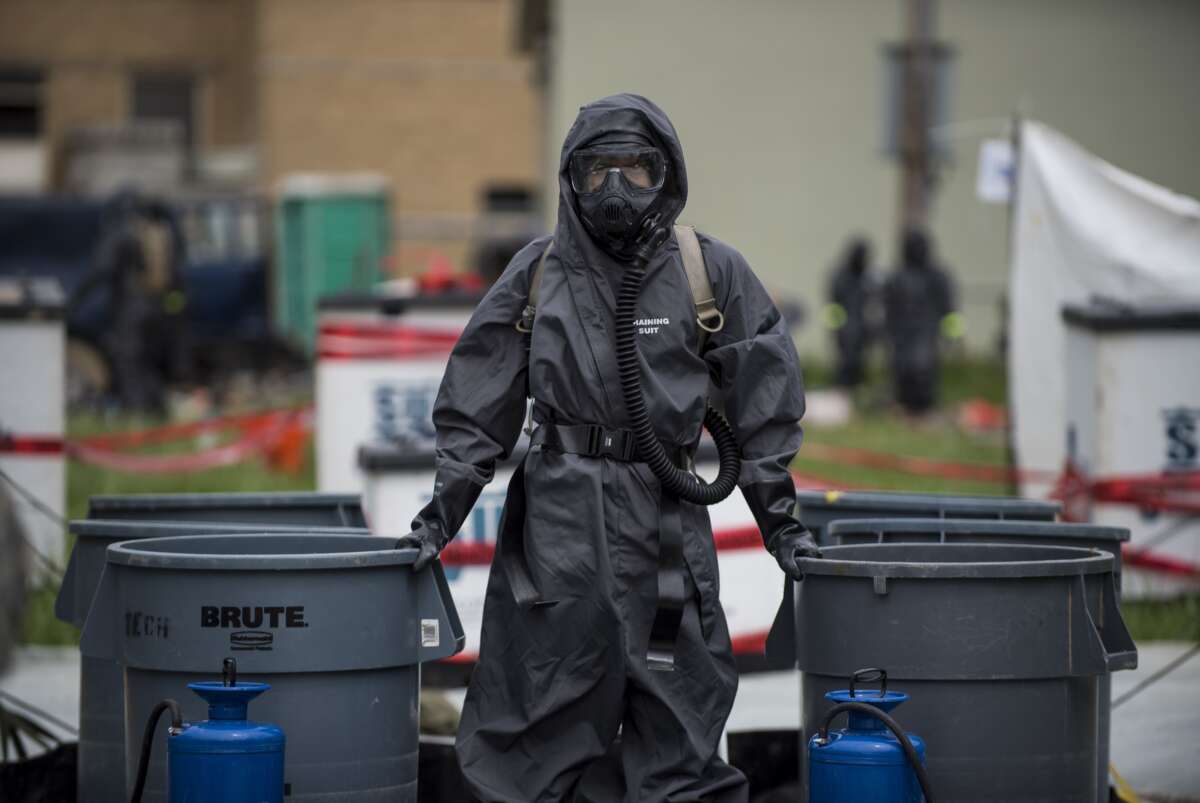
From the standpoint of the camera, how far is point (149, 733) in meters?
4.73

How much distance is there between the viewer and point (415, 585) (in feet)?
16.4

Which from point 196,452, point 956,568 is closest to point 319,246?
point 196,452

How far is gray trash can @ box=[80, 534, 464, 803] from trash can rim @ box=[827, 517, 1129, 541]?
1.49 meters

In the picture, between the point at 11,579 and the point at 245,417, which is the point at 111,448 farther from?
the point at 11,579

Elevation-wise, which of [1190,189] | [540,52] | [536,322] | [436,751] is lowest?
[436,751]

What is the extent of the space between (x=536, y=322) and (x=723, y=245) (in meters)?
0.56

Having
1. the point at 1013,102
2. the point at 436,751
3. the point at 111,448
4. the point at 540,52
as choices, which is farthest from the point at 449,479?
the point at 540,52

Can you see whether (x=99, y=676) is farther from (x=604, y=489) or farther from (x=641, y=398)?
(x=641, y=398)

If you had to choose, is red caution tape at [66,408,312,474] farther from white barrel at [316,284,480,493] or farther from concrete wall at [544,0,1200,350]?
concrete wall at [544,0,1200,350]

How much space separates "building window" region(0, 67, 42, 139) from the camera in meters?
37.9

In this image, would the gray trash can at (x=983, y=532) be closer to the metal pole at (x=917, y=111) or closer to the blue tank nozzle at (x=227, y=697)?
the blue tank nozzle at (x=227, y=697)

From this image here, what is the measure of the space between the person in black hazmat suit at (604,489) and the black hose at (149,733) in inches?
28.7

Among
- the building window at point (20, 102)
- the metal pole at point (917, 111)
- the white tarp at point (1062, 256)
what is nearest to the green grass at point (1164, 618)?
the white tarp at point (1062, 256)

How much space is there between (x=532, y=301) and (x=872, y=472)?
972 cm
